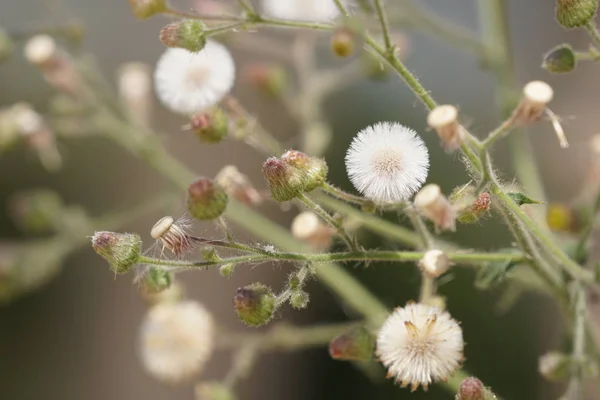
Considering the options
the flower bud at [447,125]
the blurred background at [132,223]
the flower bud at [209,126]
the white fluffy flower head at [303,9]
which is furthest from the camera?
the blurred background at [132,223]

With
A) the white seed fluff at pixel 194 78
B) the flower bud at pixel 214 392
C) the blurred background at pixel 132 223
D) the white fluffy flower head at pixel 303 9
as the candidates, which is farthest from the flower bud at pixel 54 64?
the blurred background at pixel 132 223

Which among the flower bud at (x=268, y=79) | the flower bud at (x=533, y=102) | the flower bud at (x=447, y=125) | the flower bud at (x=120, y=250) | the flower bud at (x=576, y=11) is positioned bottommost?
the flower bud at (x=120, y=250)

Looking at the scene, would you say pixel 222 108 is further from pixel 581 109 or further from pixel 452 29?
pixel 581 109

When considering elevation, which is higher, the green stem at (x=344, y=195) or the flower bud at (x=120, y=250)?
the green stem at (x=344, y=195)

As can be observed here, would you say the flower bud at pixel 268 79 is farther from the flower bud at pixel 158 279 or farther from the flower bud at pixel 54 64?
the flower bud at pixel 158 279

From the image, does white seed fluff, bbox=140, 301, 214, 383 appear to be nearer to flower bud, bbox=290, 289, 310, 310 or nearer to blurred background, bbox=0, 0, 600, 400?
flower bud, bbox=290, 289, 310, 310

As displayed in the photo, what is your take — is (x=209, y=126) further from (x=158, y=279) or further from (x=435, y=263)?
(x=435, y=263)
